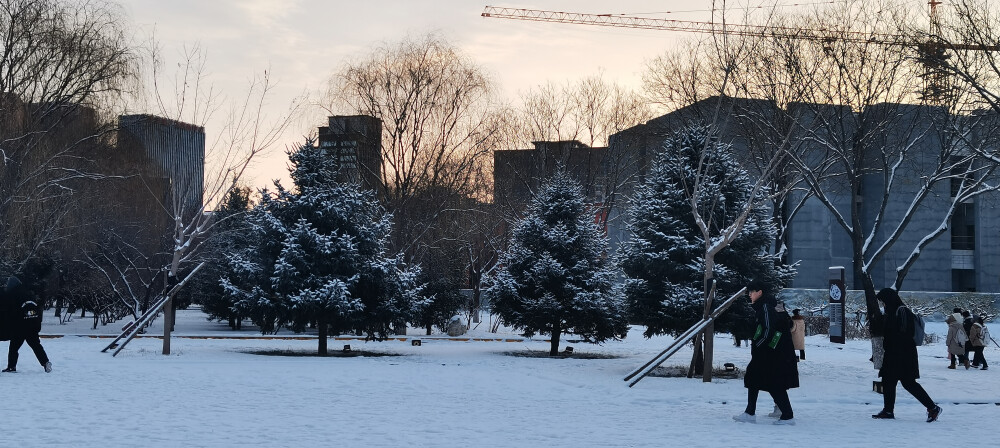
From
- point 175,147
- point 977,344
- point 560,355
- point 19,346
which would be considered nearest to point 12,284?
point 19,346

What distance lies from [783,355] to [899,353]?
167cm

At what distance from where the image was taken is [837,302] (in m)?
29.7

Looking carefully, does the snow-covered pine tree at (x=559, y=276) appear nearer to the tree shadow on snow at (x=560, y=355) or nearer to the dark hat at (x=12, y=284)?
the tree shadow on snow at (x=560, y=355)

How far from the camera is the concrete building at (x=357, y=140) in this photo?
37281mm

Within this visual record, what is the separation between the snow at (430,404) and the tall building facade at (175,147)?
7446 mm

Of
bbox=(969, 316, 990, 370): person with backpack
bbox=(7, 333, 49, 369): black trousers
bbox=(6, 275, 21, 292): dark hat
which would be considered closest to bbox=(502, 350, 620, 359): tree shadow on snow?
bbox=(969, 316, 990, 370): person with backpack

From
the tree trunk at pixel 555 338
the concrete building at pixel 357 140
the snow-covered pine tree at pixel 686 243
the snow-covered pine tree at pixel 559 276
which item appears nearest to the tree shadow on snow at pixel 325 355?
the snow-covered pine tree at pixel 559 276

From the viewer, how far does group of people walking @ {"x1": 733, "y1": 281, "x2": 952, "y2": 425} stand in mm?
11484

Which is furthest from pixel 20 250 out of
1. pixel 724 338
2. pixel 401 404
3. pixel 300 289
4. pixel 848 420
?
pixel 848 420

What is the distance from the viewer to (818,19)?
28016 millimetres

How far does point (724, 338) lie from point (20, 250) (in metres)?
26.9

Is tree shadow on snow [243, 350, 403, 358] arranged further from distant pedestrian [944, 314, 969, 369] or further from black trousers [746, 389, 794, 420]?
black trousers [746, 389, 794, 420]

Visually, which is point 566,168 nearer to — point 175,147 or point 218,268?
point 218,268

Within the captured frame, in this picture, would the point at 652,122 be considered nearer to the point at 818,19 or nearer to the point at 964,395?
the point at 818,19
